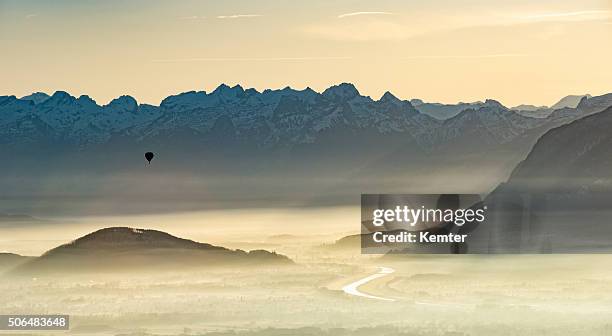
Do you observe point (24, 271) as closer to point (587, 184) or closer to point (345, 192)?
point (345, 192)

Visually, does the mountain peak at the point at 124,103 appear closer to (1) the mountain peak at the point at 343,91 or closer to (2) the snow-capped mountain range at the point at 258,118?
(2) the snow-capped mountain range at the point at 258,118

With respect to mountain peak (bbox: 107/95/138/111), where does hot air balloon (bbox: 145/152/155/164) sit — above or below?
below

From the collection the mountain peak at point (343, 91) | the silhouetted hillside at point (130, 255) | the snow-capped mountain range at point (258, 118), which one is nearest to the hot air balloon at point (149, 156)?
the snow-capped mountain range at point (258, 118)

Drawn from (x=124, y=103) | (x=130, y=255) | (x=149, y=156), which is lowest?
(x=130, y=255)

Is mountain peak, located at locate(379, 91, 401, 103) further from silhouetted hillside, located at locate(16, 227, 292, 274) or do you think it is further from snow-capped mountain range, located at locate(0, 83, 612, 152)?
silhouetted hillside, located at locate(16, 227, 292, 274)

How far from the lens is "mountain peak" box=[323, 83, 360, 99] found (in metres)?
20.9

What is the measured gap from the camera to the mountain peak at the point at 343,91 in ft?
68.4

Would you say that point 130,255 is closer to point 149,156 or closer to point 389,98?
point 149,156

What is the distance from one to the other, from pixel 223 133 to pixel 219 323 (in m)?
4.25

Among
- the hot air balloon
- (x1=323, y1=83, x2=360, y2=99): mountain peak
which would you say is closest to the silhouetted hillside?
the hot air balloon

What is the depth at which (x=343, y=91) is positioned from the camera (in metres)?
21.5

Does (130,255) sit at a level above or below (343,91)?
below

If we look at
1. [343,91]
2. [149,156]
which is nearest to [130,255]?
[149,156]

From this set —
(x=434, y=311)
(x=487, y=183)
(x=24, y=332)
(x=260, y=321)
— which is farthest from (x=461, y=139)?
(x=24, y=332)
